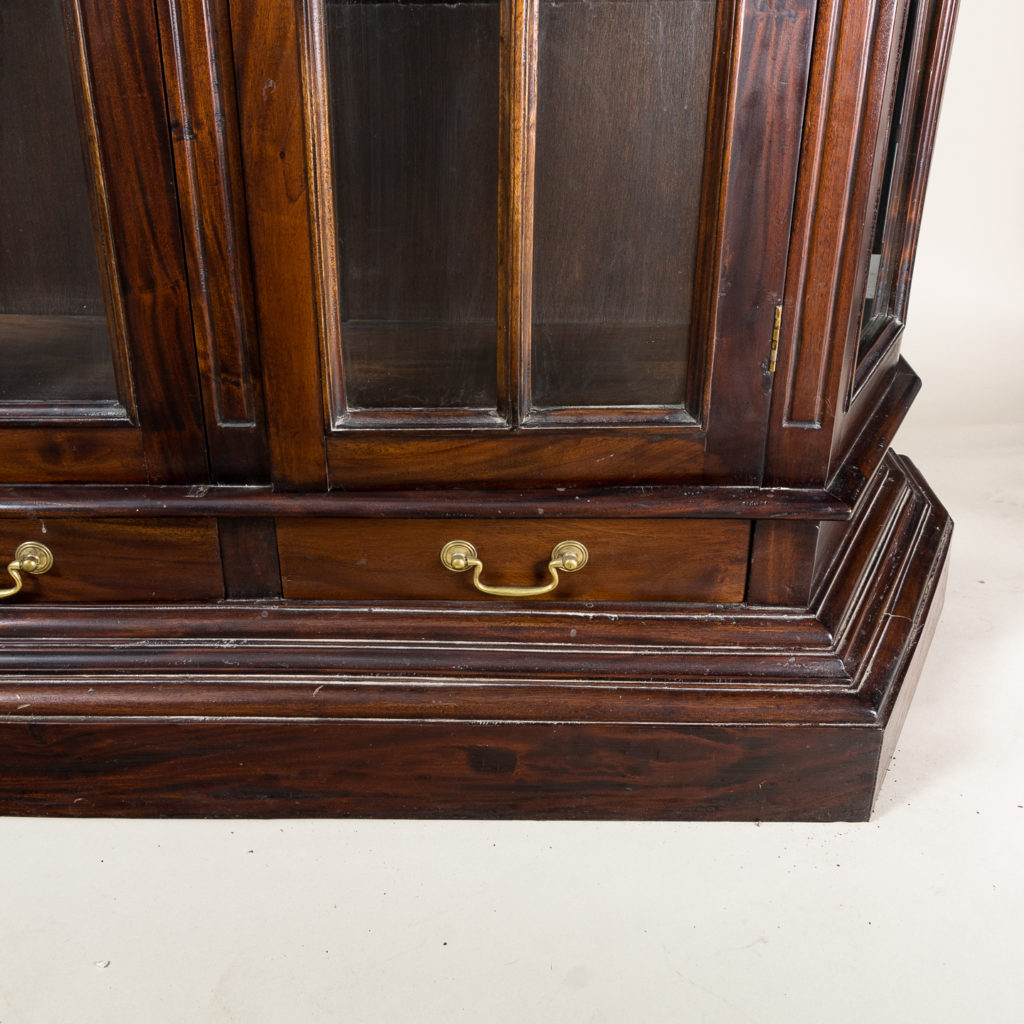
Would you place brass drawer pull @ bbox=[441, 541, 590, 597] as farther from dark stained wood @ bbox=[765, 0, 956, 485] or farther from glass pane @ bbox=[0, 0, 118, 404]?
glass pane @ bbox=[0, 0, 118, 404]

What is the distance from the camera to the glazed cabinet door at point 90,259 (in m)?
0.82

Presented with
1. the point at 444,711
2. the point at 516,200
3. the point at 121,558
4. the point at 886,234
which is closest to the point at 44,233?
the point at 121,558

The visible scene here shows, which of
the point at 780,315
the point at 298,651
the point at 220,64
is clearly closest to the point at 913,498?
the point at 780,315

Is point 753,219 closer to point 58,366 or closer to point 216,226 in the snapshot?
point 216,226

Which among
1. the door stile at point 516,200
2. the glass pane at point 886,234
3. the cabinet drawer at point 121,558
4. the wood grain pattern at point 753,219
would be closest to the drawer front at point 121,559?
the cabinet drawer at point 121,558

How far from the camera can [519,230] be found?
33.6 inches

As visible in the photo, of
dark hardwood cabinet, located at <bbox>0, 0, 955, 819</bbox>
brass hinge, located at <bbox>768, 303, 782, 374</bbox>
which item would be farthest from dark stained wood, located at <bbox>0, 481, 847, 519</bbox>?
brass hinge, located at <bbox>768, 303, 782, 374</bbox>

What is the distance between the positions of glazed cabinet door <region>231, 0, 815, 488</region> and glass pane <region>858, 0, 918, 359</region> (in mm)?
172

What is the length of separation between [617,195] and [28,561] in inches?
22.2

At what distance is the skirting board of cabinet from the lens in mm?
926

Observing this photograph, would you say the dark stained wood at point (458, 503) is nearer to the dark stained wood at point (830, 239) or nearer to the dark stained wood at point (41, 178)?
the dark stained wood at point (830, 239)

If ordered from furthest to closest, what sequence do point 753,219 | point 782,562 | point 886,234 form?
1. point 886,234
2. point 782,562
3. point 753,219

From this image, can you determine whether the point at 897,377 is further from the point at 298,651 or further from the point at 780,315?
the point at 298,651

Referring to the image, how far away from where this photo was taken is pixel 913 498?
1.29 metres
